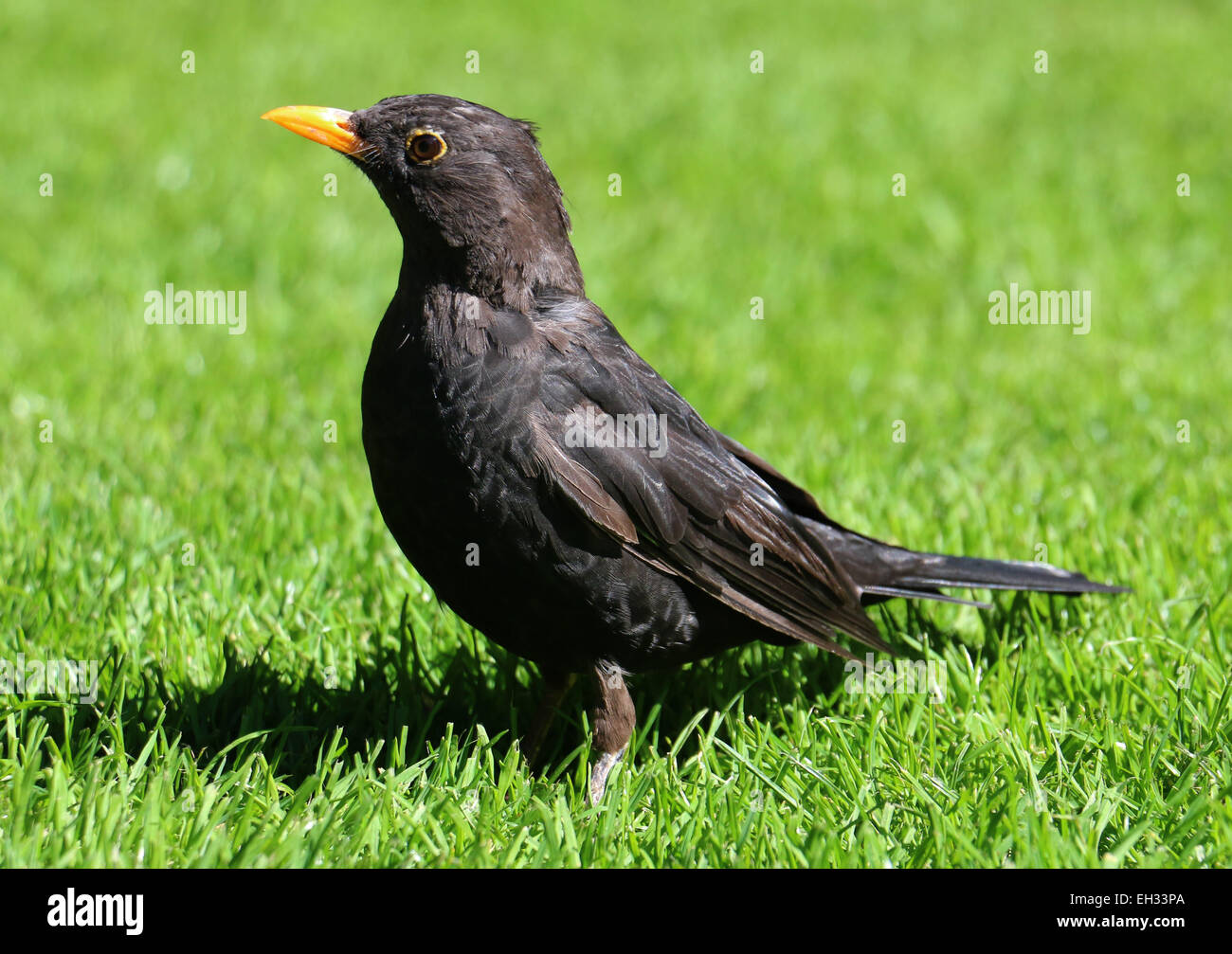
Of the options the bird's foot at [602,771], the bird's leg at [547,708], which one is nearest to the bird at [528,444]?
the bird's foot at [602,771]

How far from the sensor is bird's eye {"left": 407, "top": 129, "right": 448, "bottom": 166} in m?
3.35

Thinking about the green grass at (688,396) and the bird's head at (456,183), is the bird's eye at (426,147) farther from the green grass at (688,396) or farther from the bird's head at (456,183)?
the green grass at (688,396)

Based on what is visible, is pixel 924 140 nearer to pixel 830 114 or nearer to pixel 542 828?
pixel 830 114

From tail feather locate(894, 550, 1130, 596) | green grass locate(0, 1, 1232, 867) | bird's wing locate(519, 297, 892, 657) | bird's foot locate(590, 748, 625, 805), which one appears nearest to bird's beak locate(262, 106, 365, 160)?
bird's wing locate(519, 297, 892, 657)

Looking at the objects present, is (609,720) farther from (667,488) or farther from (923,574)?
(923,574)

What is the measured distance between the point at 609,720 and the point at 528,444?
0.83 meters

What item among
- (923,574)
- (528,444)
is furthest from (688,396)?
(528,444)

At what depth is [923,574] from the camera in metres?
4.11

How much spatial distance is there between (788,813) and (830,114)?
8.73 meters

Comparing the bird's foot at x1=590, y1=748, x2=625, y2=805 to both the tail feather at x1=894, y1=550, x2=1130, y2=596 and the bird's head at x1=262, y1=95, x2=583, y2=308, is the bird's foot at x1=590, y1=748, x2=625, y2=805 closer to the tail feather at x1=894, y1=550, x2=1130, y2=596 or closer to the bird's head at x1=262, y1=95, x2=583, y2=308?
the tail feather at x1=894, y1=550, x2=1130, y2=596

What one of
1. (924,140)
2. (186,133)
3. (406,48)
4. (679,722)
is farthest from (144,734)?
(406,48)

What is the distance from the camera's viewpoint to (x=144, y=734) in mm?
3537

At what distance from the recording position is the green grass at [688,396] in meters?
3.19

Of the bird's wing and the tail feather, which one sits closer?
the bird's wing
